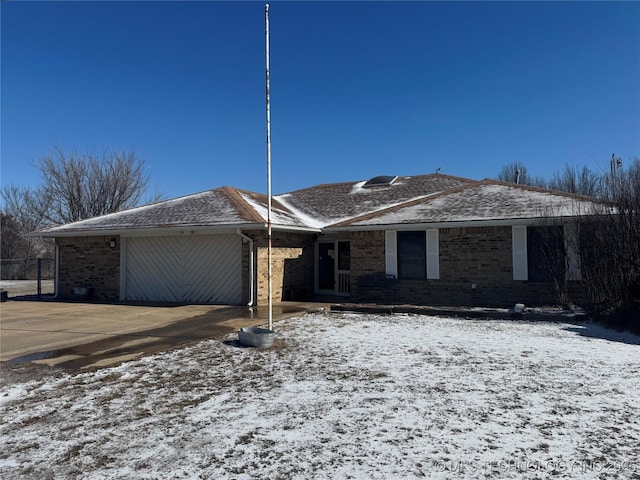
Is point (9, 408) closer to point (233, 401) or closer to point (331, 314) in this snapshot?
point (233, 401)

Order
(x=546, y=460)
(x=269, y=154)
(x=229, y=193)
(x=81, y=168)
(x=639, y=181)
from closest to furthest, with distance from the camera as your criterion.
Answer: (x=546, y=460)
(x=269, y=154)
(x=639, y=181)
(x=229, y=193)
(x=81, y=168)

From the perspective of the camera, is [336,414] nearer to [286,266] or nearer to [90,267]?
[286,266]

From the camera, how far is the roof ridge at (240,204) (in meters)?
13.8

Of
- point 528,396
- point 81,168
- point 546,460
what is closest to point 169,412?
point 546,460

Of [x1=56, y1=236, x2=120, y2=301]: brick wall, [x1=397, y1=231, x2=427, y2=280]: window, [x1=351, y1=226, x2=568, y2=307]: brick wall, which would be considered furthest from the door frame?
[x1=56, y1=236, x2=120, y2=301]: brick wall

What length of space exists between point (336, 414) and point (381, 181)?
1765 cm

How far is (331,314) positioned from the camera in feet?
38.7

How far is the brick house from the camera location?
491 inches

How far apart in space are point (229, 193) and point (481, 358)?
12552 millimetres

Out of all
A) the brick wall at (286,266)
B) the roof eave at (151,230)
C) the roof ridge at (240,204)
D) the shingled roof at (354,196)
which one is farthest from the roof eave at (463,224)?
the roof eave at (151,230)

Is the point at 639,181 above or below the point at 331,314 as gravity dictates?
above

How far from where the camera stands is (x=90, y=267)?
16516 millimetres

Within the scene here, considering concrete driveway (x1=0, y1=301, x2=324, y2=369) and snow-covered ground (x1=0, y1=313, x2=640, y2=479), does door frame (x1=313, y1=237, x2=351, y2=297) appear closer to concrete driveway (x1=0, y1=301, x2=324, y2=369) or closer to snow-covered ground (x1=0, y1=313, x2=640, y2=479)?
concrete driveway (x1=0, y1=301, x2=324, y2=369)

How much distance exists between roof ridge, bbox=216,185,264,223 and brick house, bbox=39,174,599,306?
0.15 feet
